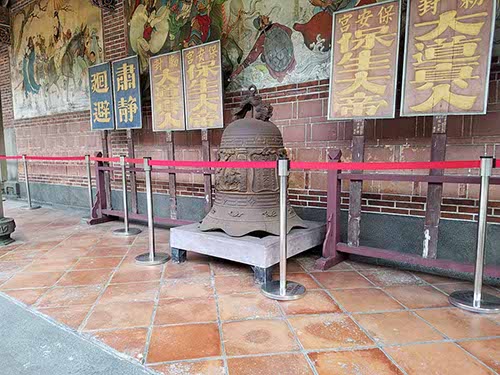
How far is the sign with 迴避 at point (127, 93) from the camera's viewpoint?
480 cm

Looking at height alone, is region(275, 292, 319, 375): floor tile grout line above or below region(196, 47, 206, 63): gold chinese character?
below

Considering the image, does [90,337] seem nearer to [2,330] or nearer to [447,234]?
[2,330]

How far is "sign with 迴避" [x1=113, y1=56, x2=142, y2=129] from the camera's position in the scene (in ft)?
15.7

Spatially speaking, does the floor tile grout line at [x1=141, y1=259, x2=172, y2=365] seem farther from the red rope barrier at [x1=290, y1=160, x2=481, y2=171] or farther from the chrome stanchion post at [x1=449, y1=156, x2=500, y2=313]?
the chrome stanchion post at [x1=449, y1=156, x2=500, y2=313]

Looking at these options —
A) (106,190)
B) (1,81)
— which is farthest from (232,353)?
(1,81)

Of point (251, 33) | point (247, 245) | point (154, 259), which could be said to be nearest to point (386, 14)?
point (251, 33)

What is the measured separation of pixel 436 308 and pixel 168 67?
3.80 m

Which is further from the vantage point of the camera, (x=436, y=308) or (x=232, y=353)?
(x=436, y=308)

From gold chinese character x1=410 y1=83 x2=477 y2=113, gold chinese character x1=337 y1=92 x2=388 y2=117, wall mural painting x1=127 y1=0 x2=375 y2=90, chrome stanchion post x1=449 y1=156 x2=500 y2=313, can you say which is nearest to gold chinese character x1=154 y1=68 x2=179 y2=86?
wall mural painting x1=127 y1=0 x2=375 y2=90

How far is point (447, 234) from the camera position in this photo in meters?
3.15

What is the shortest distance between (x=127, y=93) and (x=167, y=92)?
751 millimetres

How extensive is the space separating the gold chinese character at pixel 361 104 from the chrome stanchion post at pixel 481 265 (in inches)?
36.2

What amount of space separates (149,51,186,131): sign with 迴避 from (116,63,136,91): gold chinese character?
34cm

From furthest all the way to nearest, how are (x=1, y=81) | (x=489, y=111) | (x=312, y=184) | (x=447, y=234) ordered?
(x=1, y=81)
(x=312, y=184)
(x=447, y=234)
(x=489, y=111)
